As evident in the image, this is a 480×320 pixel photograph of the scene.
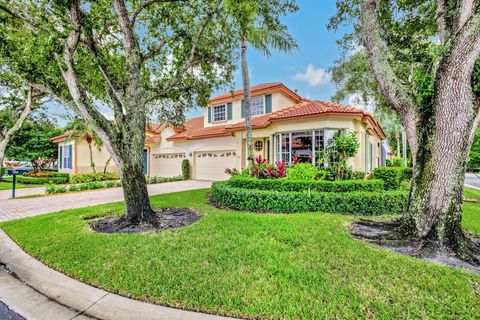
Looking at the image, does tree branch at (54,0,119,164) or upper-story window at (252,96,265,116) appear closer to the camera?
tree branch at (54,0,119,164)

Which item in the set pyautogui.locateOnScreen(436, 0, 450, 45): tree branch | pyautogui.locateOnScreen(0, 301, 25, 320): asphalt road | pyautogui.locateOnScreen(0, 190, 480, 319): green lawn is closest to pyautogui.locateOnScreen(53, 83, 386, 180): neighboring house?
pyautogui.locateOnScreen(436, 0, 450, 45): tree branch

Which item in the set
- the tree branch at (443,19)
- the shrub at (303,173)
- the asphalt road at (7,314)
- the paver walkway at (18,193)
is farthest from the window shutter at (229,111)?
the asphalt road at (7,314)

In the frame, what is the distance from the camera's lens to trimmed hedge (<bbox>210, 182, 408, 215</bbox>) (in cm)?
715

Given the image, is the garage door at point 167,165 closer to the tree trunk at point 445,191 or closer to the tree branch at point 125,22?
the tree branch at point 125,22

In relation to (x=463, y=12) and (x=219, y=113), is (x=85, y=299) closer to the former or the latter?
(x=463, y=12)

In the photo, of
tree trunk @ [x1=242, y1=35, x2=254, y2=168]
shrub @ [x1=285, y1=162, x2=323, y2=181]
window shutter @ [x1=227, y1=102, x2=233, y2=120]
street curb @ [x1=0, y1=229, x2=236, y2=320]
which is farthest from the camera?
window shutter @ [x1=227, y1=102, x2=233, y2=120]

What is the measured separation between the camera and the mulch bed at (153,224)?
571 centimetres

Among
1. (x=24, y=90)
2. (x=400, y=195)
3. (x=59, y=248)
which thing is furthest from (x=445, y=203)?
(x=24, y=90)

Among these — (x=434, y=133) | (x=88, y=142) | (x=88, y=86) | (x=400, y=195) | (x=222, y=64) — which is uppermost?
(x=222, y=64)

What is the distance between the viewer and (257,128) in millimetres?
14344

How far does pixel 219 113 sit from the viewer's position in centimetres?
1819

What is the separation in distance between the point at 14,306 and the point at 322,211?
707cm

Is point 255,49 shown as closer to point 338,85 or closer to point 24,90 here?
point 338,85

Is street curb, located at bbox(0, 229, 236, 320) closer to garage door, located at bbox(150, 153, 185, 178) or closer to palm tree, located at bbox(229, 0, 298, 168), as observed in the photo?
palm tree, located at bbox(229, 0, 298, 168)
